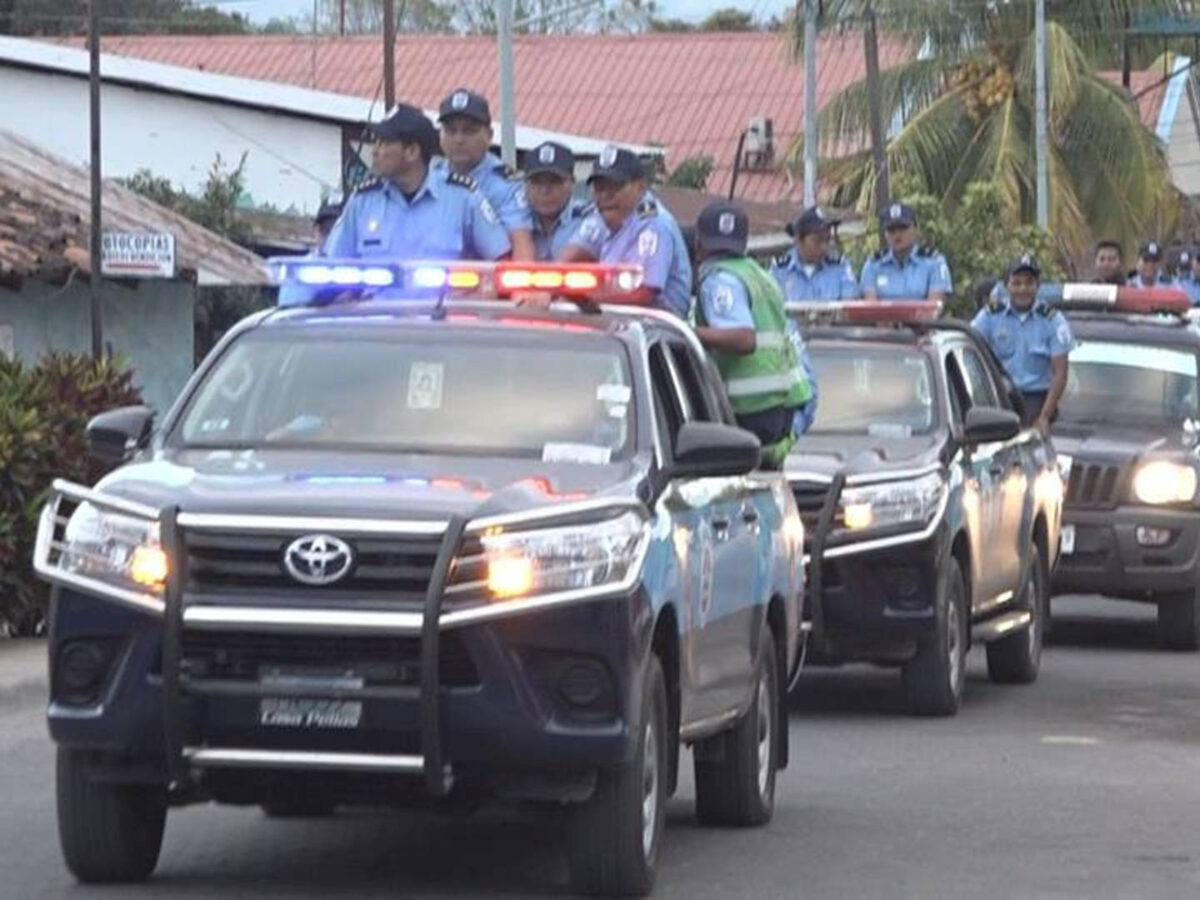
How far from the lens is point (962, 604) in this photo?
49.0 feet

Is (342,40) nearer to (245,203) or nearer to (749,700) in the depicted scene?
(245,203)

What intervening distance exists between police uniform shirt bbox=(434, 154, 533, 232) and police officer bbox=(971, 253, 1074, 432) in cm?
645

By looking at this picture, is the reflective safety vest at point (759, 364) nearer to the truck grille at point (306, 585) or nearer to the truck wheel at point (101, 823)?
the truck wheel at point (101, 823)

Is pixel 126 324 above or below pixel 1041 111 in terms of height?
below

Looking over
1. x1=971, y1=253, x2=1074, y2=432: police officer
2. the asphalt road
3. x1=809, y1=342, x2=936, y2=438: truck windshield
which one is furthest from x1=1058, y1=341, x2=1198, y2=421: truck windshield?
the asphalt road

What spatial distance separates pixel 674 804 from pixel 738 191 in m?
46.1

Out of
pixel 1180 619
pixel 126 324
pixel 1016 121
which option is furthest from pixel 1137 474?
pixel 1016 121

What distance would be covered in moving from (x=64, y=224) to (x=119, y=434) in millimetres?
15386

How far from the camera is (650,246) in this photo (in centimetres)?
1284

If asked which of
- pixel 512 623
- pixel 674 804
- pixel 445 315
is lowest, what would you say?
pixel 674 804

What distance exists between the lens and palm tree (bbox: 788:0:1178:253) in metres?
45.8

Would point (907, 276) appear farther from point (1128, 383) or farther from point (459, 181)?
point (459, 181)

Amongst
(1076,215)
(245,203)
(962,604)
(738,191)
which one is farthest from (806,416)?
(738,191)

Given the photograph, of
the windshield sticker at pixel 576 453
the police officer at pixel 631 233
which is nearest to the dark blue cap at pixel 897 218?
the police officer at pixel 631 233
